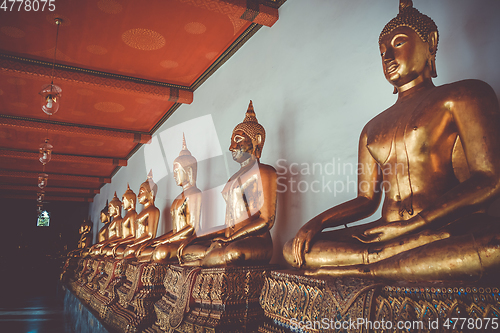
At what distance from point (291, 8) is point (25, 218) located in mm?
17076

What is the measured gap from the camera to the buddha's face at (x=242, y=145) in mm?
2742

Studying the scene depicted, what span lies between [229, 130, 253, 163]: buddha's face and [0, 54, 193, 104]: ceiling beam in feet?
8.12

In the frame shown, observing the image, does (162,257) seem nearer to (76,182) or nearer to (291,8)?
(291,8)

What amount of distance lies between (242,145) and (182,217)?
1295 millimetres

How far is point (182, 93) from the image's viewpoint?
4.99 metres

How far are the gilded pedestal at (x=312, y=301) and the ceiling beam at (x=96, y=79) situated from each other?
12.6 ft

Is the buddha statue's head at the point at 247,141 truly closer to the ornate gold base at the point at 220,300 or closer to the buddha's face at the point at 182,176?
the ornate gold base at the point at 220,300

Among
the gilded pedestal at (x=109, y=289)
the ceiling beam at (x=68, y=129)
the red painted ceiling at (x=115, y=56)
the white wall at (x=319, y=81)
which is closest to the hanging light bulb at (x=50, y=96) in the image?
the red painted ceiling at (x=115, y=56)

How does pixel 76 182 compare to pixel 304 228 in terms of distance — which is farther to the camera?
pixel 76 182

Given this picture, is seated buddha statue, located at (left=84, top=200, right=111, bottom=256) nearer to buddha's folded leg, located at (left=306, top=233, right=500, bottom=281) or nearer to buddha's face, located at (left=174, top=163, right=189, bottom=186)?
buddha's face, located at (left=174, top=163, right=189, bottom=186)

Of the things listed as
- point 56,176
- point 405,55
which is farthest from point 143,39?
point 56,176

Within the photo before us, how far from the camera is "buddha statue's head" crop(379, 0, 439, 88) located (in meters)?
1.60

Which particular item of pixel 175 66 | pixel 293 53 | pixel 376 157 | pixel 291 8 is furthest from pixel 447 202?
pixel 175 66

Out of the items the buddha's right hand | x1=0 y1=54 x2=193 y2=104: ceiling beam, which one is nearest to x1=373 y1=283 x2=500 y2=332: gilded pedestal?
the buddha's right hand
